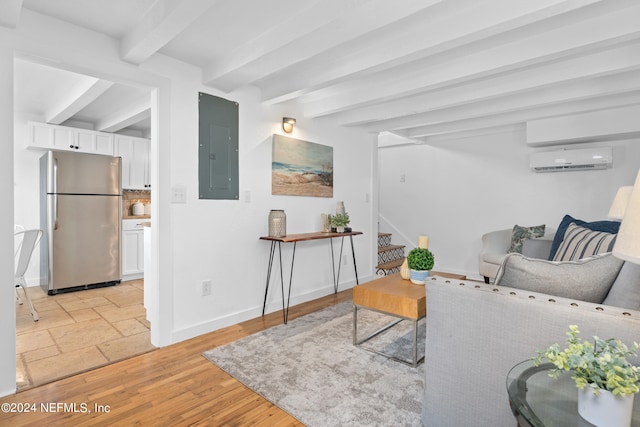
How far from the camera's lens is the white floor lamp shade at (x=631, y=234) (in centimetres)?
73

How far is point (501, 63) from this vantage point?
2.36 m

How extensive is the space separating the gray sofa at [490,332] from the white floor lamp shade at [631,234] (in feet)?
1.86

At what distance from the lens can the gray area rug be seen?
1798 mm

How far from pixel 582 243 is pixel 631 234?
7.00 feet

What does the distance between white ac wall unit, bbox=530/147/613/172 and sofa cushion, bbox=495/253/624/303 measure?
3.31 m

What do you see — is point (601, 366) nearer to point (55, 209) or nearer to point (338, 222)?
point (338, 222)

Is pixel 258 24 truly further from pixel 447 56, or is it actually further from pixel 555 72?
pixel 555 72

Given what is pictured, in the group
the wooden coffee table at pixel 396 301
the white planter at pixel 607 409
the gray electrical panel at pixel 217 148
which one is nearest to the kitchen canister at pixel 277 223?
the gray electrical panel at pixel 217 148

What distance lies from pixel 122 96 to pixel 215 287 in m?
2.36

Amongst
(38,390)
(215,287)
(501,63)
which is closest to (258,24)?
(501,63)

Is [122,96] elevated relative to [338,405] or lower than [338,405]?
elevated

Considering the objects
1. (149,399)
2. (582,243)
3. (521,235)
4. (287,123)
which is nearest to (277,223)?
(287,123)

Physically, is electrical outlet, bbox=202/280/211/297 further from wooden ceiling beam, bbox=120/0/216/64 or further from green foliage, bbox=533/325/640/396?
green foliage, bbox=533/325/640/396

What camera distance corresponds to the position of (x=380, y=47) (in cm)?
236
